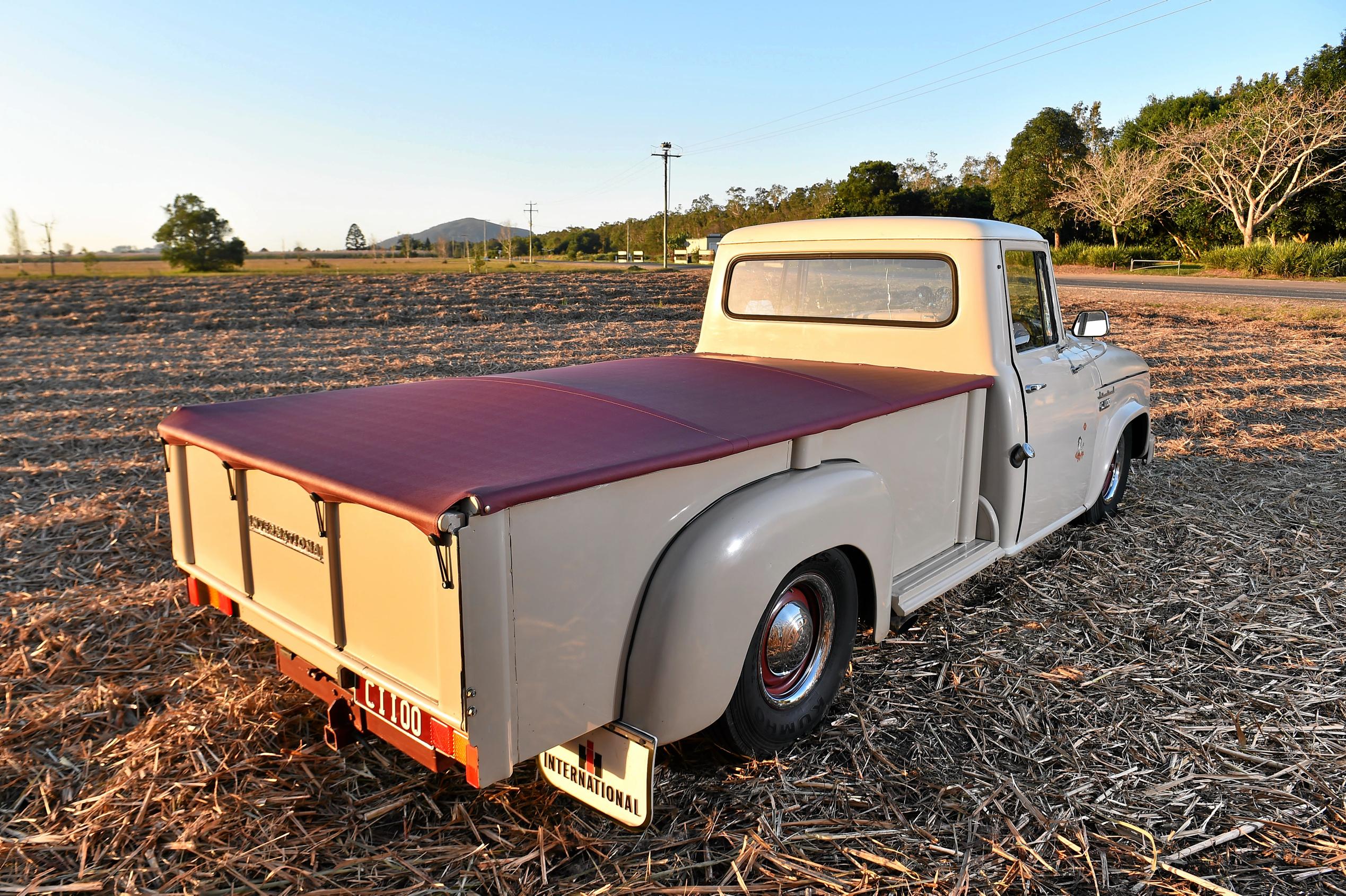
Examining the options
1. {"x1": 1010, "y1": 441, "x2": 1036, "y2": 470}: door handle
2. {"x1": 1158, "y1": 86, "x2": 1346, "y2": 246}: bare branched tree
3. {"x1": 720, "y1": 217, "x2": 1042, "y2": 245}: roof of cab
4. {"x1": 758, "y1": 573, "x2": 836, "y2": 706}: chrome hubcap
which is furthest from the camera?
{"x1": 1158, "y1": 86, "x2": 1346, "y2": 246}: bare branched tree

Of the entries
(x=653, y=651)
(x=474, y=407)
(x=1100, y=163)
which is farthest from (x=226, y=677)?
(x=1100, y=163)

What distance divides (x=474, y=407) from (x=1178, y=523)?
195 inches

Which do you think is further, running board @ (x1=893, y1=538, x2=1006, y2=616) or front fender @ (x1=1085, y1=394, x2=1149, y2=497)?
front fender @ (x1=1085, y1=394, x2=1149, y2=497)

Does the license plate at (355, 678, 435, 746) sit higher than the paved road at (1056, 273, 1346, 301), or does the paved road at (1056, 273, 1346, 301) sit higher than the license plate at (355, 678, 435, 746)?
the paved road at (1056, 273, 1346, 301)

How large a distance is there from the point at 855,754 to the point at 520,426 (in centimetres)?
172

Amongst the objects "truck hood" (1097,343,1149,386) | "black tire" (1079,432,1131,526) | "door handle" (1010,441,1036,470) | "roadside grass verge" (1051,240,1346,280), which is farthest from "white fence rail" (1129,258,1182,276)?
"door handle" (1010,441,1036,470)

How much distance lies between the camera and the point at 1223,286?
3066 centimetres

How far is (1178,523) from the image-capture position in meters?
5.91

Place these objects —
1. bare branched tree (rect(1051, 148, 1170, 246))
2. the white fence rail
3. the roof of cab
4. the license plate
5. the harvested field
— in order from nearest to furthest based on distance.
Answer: the license plate, the harvested field, the roof of cab, bare branched tree (rect(1051, 148, 1170, 246)), the white fence rail

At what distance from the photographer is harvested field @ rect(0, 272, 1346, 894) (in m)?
2.66

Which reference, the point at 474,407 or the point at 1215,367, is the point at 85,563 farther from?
the point at 1215,367

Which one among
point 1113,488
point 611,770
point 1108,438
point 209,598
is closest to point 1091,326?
point 1108,438

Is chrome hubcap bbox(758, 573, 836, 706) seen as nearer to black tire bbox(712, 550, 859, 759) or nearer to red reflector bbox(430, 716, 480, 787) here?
black tire bbox(712, 550, 859, 759)

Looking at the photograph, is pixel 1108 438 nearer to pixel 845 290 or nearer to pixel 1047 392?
pixel 1047 392
